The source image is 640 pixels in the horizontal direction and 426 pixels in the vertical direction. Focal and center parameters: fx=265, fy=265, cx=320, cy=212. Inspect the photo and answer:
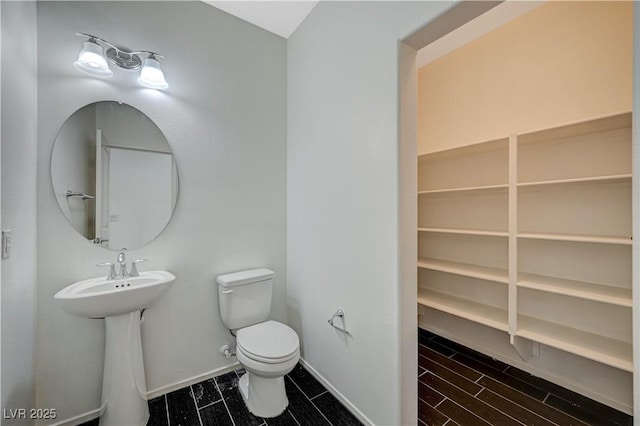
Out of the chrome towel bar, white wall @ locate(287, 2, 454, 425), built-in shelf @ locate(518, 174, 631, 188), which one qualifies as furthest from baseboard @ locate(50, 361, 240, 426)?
built-in shelf @ locate(518, 174, 631, 188)

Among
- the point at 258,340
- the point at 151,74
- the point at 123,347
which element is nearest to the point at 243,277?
the point at 258,340

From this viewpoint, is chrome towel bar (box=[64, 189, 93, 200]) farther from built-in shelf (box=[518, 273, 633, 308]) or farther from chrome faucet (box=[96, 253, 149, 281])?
built-in shelf (box=[518, 273, 633, 308])

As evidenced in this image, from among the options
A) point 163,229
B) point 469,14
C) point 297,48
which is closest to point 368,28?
point 469,14

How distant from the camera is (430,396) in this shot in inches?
69.3

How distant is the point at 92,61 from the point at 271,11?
122cm

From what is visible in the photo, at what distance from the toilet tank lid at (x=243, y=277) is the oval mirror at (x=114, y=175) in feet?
1.73

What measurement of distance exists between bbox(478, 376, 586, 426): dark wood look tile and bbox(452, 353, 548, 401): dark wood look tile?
0.05 meters

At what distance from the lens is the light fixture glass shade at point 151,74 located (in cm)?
160

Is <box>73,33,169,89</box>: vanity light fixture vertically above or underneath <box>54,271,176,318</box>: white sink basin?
above

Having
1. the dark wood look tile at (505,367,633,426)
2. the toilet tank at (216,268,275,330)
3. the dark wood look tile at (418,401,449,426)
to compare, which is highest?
the toilet tank at (216,268,275,330)

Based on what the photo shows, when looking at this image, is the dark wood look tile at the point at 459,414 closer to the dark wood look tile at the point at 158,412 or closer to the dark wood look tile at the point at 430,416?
the dark wood look tile at the point at 430,416

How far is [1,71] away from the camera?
3.46 feet

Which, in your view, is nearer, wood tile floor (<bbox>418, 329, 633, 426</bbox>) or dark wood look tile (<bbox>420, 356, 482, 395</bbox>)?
wood tile floor (<bbox>418, 329, 633, 426</bbox>)

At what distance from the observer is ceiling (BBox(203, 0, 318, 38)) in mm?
1889
